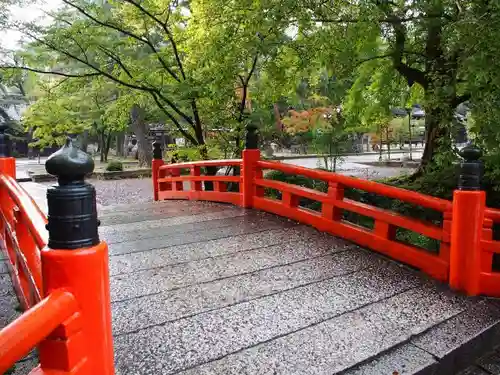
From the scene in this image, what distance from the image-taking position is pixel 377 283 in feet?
10.8

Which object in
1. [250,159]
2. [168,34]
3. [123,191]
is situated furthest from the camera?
[123,191]

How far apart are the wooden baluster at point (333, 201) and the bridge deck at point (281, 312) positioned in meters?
0.26

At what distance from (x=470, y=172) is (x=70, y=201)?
2.84 m

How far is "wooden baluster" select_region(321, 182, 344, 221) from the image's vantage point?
4363mm

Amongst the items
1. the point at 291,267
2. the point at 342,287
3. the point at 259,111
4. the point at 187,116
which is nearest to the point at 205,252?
the point at 291,267

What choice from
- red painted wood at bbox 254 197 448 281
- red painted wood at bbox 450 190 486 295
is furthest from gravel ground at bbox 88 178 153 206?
red painted wood at bbox 450 190 486 295

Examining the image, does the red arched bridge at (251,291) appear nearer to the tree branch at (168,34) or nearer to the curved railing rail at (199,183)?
the curved railing rail at (199,183)

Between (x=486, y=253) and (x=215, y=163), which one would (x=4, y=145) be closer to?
(x=215, y=163)

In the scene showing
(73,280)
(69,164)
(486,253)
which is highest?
(69,164)

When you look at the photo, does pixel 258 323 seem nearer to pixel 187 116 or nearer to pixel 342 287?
pixel 342 287

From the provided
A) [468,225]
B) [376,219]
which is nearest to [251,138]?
[376,219]

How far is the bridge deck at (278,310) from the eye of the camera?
7.40 feet

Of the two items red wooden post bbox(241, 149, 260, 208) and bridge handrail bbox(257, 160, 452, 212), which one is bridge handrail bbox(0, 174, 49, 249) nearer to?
bridge handrail bbox(257, 160, 452, 212)

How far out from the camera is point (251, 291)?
3.10 meters
